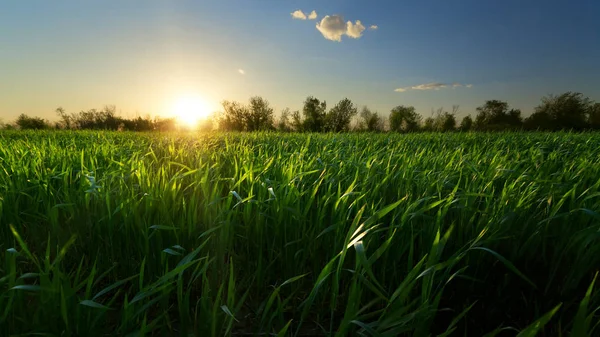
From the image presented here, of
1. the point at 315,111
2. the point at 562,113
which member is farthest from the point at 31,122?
the point at 562,113

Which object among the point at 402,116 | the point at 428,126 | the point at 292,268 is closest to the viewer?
the point at 292,268

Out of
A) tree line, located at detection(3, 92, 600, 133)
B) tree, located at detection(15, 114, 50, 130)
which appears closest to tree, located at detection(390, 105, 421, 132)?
tree line, located at detection(3, 92, 600, 133)

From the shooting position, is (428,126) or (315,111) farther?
(315,111)

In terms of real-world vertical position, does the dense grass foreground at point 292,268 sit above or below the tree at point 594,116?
below

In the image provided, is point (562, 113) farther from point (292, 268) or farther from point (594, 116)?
point (292, 268)

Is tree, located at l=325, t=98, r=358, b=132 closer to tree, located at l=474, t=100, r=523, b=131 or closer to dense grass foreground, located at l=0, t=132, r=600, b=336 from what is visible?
tree, located at l=474, t=100, r=523, b=131

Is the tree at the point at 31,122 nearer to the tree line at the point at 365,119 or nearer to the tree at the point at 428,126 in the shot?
the tree line at the point at 365,119

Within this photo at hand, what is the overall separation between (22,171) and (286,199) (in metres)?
2.30

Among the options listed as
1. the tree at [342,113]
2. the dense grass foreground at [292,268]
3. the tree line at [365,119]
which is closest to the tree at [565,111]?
the tree line at [365,119]

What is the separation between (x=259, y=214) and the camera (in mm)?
Answer: 1686

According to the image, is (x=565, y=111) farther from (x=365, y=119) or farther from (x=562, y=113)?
(x=365, y=119)

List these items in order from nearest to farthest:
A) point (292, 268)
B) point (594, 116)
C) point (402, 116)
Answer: point (292, 268) < point (594, 116) < point (402, 116)

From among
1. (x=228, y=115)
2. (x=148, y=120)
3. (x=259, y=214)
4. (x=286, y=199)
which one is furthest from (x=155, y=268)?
(x=228, y=115)

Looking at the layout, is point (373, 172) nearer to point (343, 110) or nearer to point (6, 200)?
point (6, 200)
